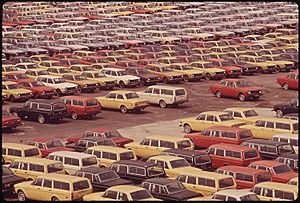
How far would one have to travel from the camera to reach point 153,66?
226 feet

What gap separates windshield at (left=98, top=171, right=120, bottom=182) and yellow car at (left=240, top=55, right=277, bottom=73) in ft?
128

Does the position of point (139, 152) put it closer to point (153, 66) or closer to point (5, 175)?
point (5, 175)

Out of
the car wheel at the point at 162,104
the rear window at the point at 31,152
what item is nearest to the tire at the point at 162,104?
the car wheel at the point at 162,104

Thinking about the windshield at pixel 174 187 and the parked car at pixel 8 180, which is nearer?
the windshield at pixel 174 187

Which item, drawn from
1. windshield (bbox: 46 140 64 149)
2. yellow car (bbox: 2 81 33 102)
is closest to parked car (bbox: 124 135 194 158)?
windshield (bbox: 46 140 64 149)

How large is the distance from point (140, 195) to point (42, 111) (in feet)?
68.9

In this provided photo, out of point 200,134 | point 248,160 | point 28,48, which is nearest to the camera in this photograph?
point 248,160

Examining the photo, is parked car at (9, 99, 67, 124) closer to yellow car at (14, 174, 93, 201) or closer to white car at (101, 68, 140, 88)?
white car at (101, 68, 140, 88)

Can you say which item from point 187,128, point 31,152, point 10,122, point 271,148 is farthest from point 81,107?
point 271,148

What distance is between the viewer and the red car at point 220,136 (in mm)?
43000

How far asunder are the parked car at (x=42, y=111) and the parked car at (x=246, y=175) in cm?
1767

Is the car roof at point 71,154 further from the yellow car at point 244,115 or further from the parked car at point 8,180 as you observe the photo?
the yellow car at point 244,115

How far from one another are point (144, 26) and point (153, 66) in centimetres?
3312

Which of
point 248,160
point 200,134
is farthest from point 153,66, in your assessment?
point 248,160
